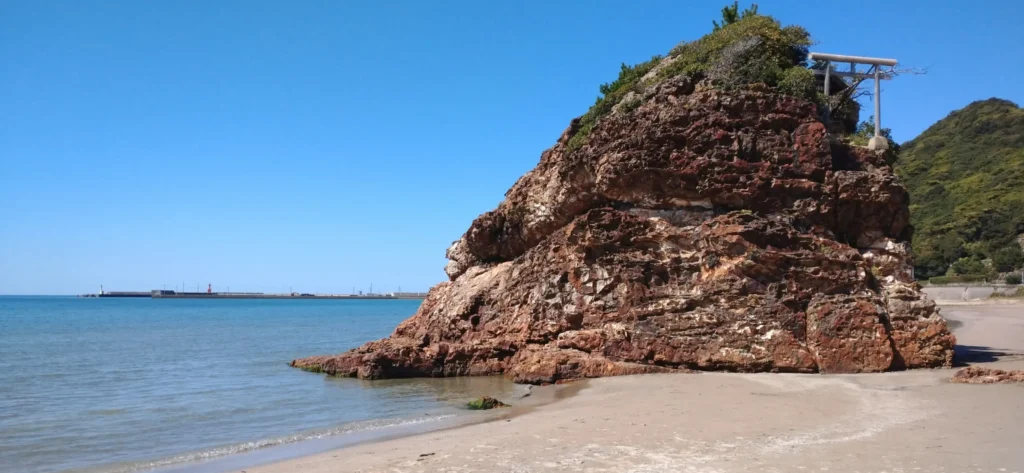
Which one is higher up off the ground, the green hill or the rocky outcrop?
the green hill

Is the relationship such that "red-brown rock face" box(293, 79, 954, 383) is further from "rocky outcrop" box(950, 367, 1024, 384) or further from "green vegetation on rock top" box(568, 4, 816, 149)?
"rocky outcrop" box(950, 367, 1024, 384)

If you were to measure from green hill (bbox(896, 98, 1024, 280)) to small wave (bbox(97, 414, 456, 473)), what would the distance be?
2137 inches

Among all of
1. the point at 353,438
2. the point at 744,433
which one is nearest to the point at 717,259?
the point at 744,433

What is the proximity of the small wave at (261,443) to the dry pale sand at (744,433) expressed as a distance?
1851 mm

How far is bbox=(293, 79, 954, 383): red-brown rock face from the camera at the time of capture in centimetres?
1504

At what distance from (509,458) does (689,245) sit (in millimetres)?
9649

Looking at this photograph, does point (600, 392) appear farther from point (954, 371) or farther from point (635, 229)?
point (954, 371)

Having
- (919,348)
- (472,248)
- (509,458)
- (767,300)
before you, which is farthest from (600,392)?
(472,248)

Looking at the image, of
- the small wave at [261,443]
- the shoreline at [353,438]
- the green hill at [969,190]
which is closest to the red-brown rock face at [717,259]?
the shoreline at [353,438]

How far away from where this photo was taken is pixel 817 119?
16.7 meters

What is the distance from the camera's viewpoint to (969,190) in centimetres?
7438

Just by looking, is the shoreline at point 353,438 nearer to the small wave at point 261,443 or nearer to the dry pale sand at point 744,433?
the small wave at point 261,443

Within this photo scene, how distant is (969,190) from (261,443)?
84372 mm

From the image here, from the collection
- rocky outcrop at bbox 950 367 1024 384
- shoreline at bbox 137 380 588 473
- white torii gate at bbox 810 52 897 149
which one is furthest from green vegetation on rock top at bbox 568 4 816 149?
shoreline at bbox 137 380 588 473
